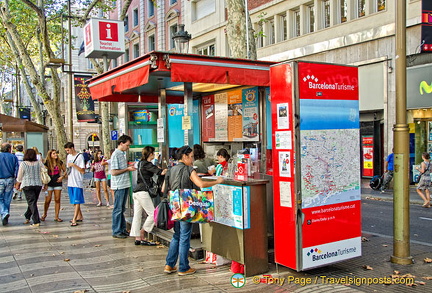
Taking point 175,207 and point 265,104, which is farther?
point 265,104

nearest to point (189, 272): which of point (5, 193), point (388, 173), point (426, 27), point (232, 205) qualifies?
point (232, 205)

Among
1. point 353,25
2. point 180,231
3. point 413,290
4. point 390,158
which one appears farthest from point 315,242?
point 353,25

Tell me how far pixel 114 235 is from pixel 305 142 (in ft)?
15.9

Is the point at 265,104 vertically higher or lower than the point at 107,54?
lower

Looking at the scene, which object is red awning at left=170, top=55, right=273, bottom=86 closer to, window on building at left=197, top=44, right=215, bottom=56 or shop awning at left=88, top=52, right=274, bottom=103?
shop awning at left=88, top=52, right=274, bottom=103

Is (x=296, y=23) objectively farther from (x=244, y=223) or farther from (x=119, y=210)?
(x=244, y=223)

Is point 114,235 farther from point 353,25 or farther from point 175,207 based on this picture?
point 353,25

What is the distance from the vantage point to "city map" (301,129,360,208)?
224 inches

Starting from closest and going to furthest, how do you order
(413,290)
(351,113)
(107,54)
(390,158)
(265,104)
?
(413,290), (351,113), (265,104), (107,54), (390,158)

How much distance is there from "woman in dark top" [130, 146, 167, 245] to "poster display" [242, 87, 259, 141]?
78.0 inches

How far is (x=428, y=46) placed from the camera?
16.1m

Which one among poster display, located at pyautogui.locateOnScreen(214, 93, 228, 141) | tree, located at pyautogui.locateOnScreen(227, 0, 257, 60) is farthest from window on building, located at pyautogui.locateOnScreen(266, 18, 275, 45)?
poster display, located at pyautogui.locateOnScreen(214, 93, 228, 141)

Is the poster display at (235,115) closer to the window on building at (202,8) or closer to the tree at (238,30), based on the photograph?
the tree at (238,30)

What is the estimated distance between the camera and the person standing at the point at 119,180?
8531 millimetres
